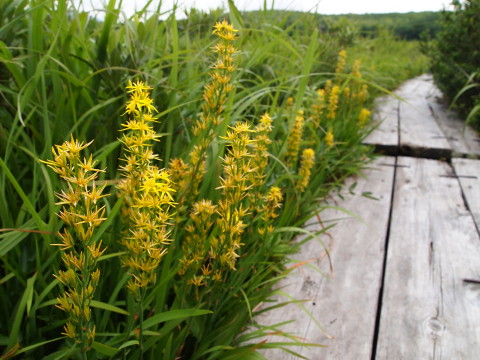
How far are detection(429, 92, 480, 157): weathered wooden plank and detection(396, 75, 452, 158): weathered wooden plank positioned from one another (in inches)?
2.6

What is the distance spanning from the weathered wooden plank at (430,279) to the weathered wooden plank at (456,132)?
807mm

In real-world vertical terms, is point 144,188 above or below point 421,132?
above

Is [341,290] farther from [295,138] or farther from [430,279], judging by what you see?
[295,138]

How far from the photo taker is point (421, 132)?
357 centimetres

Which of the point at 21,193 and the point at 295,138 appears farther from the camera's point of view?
the point at 295,138

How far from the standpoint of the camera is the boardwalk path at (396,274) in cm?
138

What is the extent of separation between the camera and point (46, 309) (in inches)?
45.2

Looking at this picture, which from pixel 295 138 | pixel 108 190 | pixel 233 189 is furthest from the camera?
pixel 295 138

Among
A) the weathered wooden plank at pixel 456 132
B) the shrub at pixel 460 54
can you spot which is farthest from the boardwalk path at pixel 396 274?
the shrub at pixel 460 54

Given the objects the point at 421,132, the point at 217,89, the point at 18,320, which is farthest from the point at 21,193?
the point at 421,132

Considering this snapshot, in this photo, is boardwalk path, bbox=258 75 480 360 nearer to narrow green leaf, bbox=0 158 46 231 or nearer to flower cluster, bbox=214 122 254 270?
flower cluster, bbox=214 122 254 270

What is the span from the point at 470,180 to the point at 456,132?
115 cm

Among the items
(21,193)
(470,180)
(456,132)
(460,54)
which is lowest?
(470,180)

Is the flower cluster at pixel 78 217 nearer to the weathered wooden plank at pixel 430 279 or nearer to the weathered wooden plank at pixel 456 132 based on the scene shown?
the weathered wooden plank at pixel 430 279
